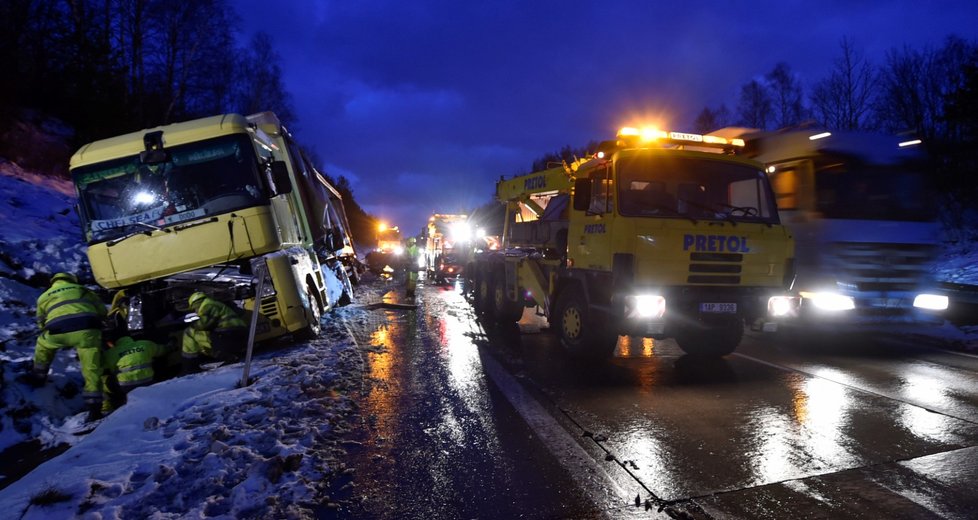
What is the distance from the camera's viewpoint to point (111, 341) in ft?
21.3

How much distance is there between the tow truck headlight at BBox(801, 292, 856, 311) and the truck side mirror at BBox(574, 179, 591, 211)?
4.28 meters

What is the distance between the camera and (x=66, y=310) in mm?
5441

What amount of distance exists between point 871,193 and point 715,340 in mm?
3990

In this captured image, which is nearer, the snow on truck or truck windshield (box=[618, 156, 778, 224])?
the snow on truck

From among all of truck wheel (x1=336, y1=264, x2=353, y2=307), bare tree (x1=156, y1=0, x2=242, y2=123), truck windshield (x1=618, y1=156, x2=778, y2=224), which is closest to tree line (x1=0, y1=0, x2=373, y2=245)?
bare tree (x1=156, y1=0, x2=242, y2=123)

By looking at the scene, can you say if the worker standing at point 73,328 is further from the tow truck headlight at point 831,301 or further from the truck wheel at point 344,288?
the tow truck headlight at point 831,301

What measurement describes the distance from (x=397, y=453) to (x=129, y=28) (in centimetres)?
2878

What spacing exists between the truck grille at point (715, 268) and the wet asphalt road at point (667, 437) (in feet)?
Answer: 3.69


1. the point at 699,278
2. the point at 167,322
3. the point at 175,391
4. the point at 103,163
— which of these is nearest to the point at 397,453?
the point at 175,391

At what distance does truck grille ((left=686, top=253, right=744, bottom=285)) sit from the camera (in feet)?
19.4

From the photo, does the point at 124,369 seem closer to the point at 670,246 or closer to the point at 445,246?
the point at 670,246

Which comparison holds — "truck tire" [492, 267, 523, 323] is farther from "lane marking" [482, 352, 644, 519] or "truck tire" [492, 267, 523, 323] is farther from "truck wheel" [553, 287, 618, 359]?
"lane marking" [482, 352, 644, 519]

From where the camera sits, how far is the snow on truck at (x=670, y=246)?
580 centimetres

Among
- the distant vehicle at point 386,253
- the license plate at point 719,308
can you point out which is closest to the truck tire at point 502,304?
the license plate at point 719,308
